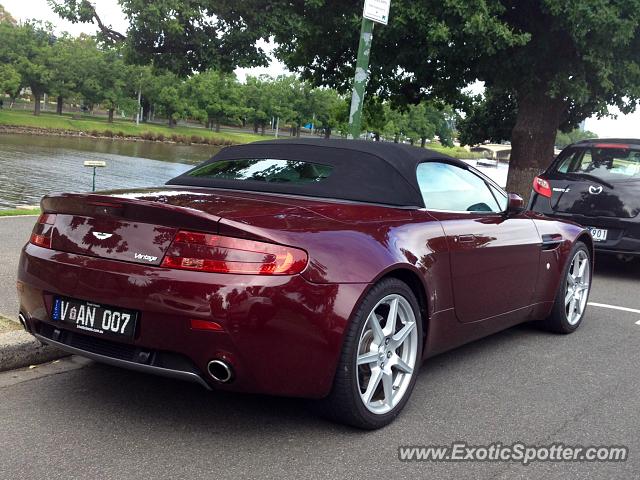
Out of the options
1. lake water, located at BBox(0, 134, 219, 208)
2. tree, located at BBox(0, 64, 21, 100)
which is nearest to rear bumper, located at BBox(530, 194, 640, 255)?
lake water, located at BBox(0, 134, 219, 208)

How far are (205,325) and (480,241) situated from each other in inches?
77.6

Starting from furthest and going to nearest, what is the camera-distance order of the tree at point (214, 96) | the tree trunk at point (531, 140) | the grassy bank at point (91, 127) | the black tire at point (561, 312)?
the tree at point (214, 96), the grassy bank at point (91, 127), the tree trunk at point (531, 140), the black tire at point (561, 312)

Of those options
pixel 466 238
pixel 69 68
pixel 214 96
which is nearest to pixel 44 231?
pixel 466 238

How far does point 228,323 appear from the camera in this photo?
2963 millimetres

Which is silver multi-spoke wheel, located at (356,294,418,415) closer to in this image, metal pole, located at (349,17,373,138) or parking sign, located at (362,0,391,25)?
parking sign, located at (362,0,391,25)

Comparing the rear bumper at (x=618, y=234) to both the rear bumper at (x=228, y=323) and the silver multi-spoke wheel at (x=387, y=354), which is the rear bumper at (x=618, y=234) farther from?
the rear bumper at (x=228, y=323)

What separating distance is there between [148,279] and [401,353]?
138 centimetres

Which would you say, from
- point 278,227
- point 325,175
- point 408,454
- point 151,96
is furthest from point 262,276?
point 151,96

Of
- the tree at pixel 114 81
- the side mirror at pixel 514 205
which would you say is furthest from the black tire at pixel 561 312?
the tree at pixel 114 81

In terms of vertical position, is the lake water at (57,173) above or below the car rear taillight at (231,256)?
below

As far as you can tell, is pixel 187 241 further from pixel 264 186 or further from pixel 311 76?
pixel 311 76

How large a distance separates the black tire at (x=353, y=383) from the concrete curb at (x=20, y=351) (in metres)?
1.80

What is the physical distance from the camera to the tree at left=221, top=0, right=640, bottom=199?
12.6 metres

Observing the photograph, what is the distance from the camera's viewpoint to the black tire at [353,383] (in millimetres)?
3232
